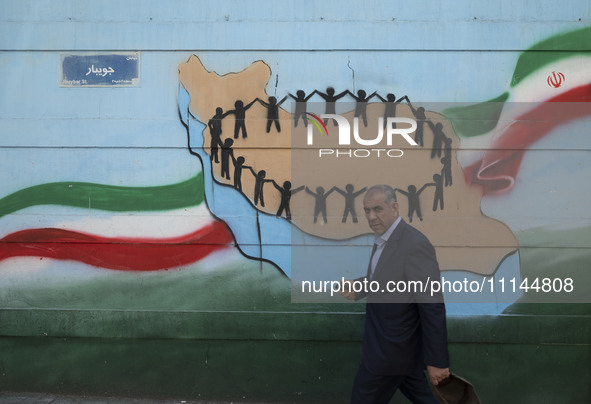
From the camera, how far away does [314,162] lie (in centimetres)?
449

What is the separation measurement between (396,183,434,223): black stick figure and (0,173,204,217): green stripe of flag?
5.08ft

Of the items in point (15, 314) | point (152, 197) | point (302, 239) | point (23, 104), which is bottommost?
point (15, 314)

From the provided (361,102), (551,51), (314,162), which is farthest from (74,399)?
(551,51)

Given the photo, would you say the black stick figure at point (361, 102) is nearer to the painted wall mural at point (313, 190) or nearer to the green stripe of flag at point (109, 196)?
the painted wall mural at point (313, 190)

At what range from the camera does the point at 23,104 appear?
455 cm

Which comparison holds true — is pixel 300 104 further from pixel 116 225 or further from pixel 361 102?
pixel 116 225

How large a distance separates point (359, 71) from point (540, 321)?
2274 millimetres

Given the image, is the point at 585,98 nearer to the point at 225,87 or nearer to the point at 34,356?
the point at 225,87

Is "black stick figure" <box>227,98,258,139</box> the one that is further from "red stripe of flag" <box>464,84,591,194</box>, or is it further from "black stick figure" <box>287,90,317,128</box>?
"red stripe of flag" <box>464,84,591,194</box>

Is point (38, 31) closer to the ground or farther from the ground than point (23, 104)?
farther from the ground

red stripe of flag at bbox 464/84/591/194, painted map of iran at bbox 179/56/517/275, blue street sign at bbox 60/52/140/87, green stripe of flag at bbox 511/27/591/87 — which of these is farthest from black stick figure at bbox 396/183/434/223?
blue street sign at bbox 60/52/140/87

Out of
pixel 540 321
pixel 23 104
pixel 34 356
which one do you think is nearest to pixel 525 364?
pixel 540 321

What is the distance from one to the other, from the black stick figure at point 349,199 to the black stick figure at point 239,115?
0.84 m

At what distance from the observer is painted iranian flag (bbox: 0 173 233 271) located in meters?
4.51
